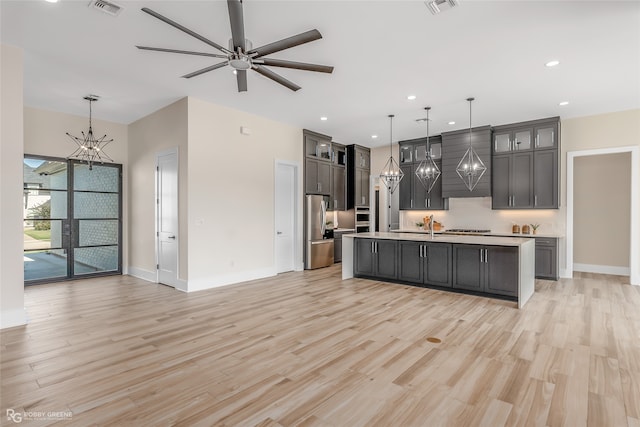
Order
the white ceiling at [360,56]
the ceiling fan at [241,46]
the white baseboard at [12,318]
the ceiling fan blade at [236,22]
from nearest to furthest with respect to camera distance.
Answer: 1. the ceiling fan blade at [236,22]
2. the ceiling fan at [241,46]
3. the white ceiling at [360,56]
4. the white baseboard at [12,318]

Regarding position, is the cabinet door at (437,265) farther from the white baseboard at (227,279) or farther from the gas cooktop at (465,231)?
the white baseboard at (227,279)

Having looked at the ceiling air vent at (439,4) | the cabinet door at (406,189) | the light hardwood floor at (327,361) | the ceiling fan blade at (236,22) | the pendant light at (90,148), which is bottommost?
the light hardwood floor at (327,361)

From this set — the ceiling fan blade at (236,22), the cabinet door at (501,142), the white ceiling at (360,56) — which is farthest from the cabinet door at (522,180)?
the ceiling fan blade at (236,22)

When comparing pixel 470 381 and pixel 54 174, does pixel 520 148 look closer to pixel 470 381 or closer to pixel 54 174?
pixel 470 381

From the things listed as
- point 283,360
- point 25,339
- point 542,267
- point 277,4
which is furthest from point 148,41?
point 542,267

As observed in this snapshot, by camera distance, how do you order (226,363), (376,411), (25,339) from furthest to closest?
1. (25,339)
2. (226,363)
3. (376,411)

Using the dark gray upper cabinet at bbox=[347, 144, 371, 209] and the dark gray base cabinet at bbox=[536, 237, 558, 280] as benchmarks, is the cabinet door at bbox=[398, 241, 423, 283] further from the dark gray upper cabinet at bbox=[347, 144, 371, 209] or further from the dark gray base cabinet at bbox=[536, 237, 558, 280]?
the dark gray upper cabinet at bbox=[347, 144, 371, 209]

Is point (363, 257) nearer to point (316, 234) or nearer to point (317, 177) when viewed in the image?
point (316, 234)

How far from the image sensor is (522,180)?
664 centimetres

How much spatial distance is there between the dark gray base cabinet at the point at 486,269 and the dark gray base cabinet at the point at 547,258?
2.25 meters

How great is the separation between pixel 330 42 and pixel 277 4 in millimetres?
804

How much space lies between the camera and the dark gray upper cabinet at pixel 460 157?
6961 millimetres

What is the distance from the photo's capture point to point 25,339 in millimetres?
3271

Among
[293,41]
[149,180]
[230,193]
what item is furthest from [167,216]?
[293,41]
